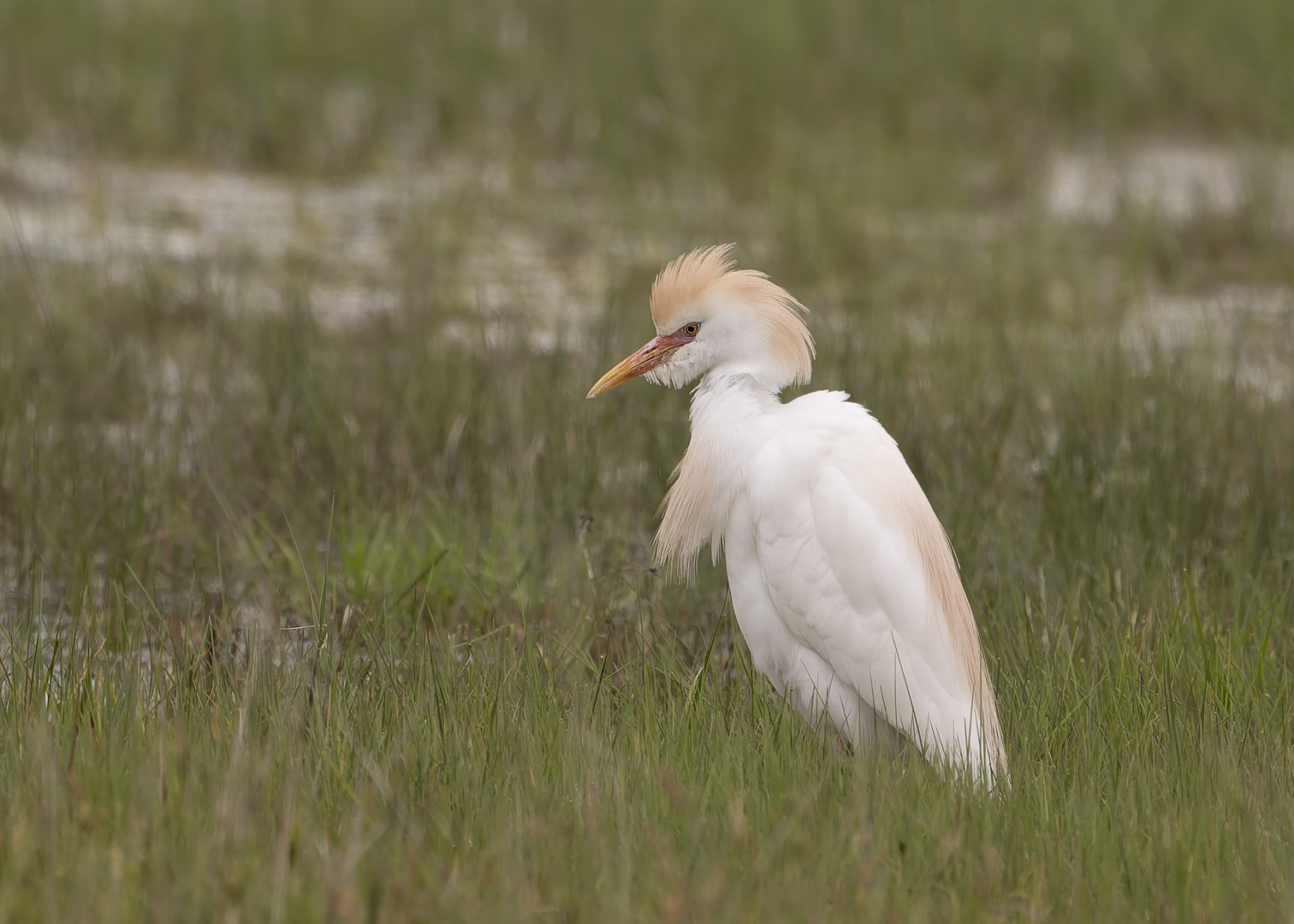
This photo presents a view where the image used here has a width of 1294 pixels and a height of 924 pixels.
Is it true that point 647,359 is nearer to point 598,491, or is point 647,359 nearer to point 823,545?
point 823,545

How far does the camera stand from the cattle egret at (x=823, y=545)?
10.1 ft

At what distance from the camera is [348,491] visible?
4.54 m

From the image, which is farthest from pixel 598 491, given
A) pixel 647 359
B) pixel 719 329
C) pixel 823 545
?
pixel 823 545

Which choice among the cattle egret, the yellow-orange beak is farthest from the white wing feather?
the yellow-orange beak

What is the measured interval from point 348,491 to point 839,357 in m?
1.72

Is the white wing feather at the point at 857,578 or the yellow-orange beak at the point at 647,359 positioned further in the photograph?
the yellow-orange beak at the point at 647,359

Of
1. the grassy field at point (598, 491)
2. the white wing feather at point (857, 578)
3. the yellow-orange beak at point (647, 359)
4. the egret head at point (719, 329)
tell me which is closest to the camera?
the grassy field at point (598, 491)

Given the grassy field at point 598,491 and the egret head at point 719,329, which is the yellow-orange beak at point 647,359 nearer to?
the egret head at point 719,329

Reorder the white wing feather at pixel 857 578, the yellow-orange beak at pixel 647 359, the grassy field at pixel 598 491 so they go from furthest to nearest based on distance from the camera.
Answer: the yellow-orange beak at pixel 647 359 < the white wing feather at pixel 857 578 < the grassy field at pixel 598 491

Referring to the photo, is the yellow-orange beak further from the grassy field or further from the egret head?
the grassy field

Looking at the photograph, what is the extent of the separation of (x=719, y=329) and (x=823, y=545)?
542 mm

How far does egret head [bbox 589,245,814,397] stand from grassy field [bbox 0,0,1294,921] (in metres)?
0.48

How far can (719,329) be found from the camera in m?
3.34

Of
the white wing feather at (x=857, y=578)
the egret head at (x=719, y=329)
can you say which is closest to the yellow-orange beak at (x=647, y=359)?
the egret head at (x=719, y=329)
